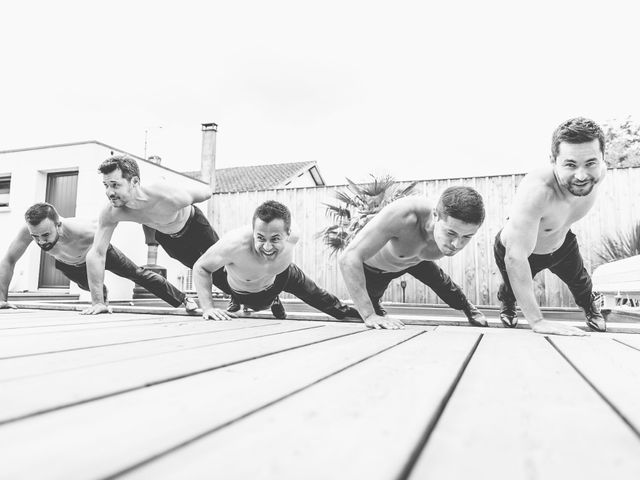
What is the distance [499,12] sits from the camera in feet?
26.8

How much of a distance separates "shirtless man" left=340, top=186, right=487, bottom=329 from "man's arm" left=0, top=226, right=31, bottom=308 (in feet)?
9.12

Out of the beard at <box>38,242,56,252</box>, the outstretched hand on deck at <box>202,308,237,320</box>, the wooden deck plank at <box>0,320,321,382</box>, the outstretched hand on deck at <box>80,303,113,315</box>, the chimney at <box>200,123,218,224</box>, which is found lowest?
the outstretched hand on deck at <box>80,303,113,315</box>

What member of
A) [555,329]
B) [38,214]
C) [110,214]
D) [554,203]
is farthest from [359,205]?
[555,329]

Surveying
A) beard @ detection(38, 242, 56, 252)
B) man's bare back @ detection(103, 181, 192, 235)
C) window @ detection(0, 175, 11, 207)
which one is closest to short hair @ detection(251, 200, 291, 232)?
man's bare back @ detection(103, 181, 192, 235)

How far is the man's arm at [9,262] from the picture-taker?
3.51 m

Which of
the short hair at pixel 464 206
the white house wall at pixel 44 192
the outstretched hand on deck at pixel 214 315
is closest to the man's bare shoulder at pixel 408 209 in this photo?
the short hair at pixel 464 206

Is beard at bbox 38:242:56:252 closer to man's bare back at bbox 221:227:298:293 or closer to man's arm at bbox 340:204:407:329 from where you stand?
man's bare back at bbox 221:227:298:293

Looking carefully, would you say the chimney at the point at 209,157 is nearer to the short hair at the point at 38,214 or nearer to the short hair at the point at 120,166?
the short hair at the point at 38,214

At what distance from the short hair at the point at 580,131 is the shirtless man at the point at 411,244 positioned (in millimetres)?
472

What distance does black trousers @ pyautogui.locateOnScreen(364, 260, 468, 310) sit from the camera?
3129 millimetres

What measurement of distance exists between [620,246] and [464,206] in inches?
217

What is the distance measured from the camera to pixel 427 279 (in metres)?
3.22

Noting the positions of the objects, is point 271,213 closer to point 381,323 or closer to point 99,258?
point 381,323

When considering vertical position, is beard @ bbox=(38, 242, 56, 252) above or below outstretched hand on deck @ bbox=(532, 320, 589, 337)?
above
